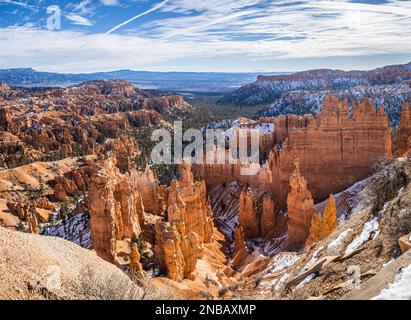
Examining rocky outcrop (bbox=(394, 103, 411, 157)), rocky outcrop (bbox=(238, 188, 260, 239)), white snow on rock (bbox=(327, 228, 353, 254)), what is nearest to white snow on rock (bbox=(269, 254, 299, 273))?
white snow on rock (bbox=(327, 228, 353, 254))

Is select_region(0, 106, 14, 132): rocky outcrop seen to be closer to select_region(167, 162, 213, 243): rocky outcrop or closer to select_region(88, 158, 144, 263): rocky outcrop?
select_region(167, 162, 213, 243): rocky outcrop

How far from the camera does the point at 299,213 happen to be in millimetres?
Answer: 24438

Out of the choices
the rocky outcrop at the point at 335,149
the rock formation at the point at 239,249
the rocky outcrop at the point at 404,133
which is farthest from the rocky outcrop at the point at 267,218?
the rocky outcrop at the point at 404,133

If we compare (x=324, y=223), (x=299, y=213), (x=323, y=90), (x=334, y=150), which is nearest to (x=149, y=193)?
(x=299, y=213)

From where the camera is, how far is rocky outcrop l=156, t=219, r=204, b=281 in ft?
62.8

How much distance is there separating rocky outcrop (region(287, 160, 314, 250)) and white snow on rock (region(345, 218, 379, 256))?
12.7 metres

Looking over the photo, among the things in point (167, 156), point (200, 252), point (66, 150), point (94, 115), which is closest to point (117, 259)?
point (200, 252)

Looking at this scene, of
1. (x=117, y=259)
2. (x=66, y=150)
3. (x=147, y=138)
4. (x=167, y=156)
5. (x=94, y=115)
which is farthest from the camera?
(x=94, y=115)

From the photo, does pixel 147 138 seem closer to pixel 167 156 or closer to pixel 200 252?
pixel 167 156

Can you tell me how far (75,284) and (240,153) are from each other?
44.7 m

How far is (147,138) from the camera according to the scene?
283 feet

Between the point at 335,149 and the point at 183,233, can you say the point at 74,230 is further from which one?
the point at 335,149

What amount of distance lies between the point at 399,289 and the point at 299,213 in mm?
18702

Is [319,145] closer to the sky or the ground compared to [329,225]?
closer to the sky
